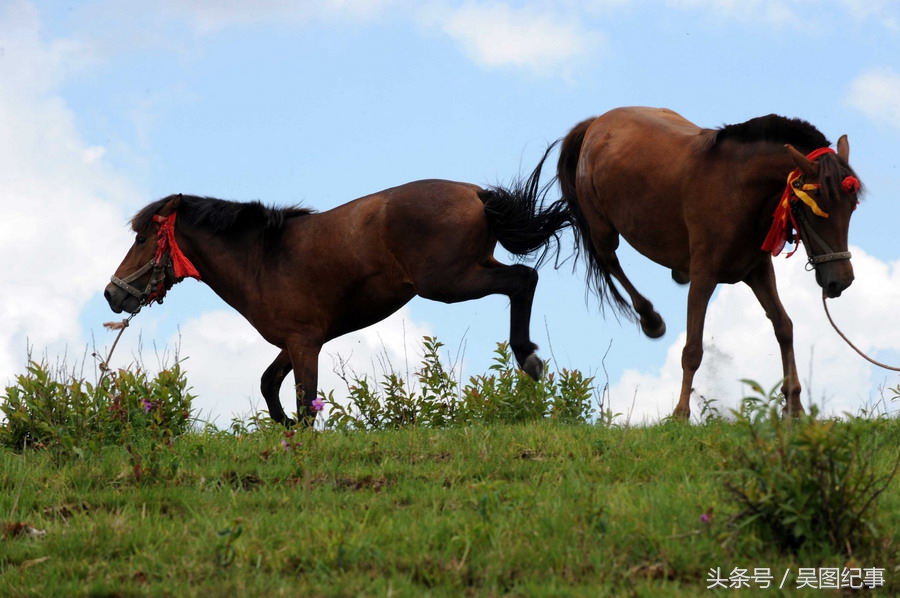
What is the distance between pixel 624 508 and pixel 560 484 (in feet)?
2.06

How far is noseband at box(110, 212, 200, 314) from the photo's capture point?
9.61m

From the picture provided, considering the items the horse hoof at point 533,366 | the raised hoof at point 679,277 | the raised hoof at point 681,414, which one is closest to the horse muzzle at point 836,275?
the raised hoof at point 681,414

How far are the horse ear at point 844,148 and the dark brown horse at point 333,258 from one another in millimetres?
2574

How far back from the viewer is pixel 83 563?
4711 millimetres

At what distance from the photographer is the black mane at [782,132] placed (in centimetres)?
730

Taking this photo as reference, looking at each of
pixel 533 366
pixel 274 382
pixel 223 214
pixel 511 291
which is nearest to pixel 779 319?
pixel 533 366

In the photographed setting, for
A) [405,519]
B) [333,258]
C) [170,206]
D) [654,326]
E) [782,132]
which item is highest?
[170,206]

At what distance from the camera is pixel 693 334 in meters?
7.58

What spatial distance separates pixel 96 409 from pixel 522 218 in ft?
12.1

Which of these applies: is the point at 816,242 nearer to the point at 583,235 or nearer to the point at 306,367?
the point at 583,235

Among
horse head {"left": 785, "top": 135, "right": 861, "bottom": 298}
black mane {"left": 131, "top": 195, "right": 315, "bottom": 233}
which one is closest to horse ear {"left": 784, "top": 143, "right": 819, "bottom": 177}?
horse head {"left": 785, "top": 135, "right": 861, "bottom": 298}

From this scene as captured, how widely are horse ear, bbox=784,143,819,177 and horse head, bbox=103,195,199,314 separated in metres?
5.45

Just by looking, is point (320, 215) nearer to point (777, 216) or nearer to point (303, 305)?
point (303, 305)

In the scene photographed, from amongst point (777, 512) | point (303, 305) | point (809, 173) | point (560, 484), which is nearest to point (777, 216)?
point (809, 173)
